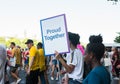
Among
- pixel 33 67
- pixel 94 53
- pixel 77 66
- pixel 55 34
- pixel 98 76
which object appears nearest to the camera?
pixel 98 76

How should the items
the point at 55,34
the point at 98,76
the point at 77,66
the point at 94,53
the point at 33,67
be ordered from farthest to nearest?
1. the point at 33,67
2. the point at 77,66
3. the point at 55,34
4. the point at 94,53
5. the point at 98,76

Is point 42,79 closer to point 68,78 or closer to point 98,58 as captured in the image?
point 68,78

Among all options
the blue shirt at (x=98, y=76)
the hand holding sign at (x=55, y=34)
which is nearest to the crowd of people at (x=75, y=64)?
the blue shirt at (x=98, y=76)

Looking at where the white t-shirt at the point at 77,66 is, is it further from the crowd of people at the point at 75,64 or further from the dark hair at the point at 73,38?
the dark hair at the point at 73,38

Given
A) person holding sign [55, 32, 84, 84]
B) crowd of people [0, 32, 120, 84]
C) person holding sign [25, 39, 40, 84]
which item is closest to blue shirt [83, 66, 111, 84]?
crowd of people [0, 32, 120, 84]

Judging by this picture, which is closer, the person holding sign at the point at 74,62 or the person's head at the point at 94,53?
the person's head at the point at 94,53

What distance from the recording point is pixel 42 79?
13.0 meters

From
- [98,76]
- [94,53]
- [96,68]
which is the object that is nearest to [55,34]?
[94,53]

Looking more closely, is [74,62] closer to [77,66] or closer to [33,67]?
[77,66]

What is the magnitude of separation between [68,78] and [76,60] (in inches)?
14.0

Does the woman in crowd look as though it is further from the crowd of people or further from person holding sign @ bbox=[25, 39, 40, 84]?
person holding sign @ bbox=[25, 39, 40, 84]

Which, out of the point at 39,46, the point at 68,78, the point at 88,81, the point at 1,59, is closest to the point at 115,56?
the point at 39,46

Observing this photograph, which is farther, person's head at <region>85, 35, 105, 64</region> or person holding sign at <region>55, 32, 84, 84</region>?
person holding sign at <region>55, 32, 84, 84</region>

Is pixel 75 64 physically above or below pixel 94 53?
below
